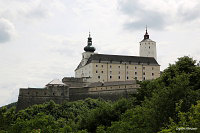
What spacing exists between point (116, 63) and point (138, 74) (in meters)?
6.49

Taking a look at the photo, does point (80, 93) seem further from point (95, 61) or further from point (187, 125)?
point (187, 125)

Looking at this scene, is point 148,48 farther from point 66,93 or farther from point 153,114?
point 153,114

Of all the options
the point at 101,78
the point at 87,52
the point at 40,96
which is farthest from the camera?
the point at 87,52

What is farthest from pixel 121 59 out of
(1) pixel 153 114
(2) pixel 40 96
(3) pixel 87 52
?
(1) pixel 153 114

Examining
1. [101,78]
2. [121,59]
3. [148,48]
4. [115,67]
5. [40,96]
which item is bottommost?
[40,96]

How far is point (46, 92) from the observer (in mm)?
51531

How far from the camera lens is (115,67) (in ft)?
234

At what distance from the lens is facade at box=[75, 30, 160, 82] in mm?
69812

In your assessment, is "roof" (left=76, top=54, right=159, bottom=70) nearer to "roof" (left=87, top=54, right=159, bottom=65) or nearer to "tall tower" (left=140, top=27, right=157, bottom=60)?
"roof" (left=87, top=54, right=159, bottom=65)

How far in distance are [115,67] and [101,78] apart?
15.6 ft

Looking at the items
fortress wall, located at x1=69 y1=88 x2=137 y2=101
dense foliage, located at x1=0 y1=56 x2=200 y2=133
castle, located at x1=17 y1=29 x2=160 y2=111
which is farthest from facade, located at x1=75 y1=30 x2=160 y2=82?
dense foliage, located at x1=0 y1=56 x2=200 y2=133

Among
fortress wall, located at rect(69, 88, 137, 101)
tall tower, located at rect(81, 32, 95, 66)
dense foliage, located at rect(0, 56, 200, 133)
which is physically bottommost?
dense foliage, located at rect(0, 56, 200, 133)

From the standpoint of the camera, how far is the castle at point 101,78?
167 ft

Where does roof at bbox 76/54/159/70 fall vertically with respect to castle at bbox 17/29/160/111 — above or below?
above
